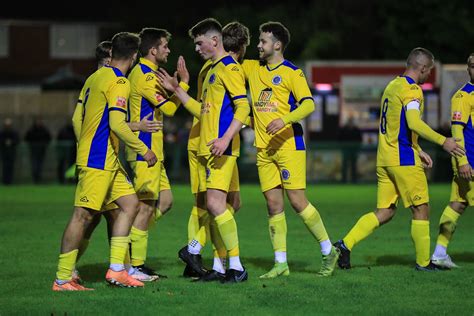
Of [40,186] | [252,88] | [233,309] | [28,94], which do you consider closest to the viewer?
[233,309]

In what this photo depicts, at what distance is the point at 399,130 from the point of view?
11.5 metres

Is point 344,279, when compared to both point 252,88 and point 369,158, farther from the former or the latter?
point 369,158

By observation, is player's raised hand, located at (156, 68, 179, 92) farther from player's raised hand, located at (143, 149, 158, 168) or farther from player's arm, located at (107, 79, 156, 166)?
player's raised hand, located at (143, 149, 158, 168)

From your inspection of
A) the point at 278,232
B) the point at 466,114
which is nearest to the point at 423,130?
the point at 466,114

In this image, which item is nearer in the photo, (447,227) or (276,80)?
(276,80)

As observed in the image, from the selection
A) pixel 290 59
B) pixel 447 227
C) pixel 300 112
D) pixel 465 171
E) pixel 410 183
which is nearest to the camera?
pixel 300 112

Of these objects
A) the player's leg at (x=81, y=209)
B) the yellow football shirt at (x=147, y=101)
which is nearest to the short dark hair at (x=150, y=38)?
the yellow football shirt at (x=147, y=101)

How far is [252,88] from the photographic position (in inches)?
440

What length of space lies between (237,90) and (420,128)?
83.8 inches

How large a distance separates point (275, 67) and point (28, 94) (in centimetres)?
3673

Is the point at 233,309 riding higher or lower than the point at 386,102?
lower

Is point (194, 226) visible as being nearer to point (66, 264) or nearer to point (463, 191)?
point (66, 264)

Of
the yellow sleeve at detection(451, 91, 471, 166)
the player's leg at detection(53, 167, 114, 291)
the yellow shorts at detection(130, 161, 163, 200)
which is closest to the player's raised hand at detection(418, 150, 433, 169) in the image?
the yellow sleeve at detection(451, 91, 471, 166)

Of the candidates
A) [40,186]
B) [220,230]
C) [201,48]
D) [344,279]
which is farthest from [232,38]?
[40,186]
